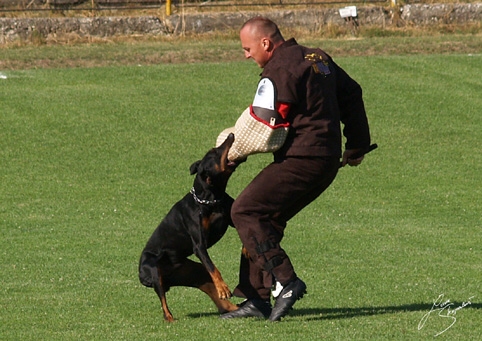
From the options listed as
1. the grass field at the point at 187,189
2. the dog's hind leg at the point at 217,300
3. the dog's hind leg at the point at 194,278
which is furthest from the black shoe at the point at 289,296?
the dog's hind leg at the point at 194,278

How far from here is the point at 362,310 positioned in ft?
21.8

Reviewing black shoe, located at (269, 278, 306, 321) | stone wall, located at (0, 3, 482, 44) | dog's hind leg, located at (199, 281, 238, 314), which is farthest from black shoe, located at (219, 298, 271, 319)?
stone wall, located at (0, 3, 482, 44)

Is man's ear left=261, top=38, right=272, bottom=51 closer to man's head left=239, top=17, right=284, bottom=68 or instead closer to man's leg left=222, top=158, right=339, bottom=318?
man's head left=239, top=17, right=284, bottom=68

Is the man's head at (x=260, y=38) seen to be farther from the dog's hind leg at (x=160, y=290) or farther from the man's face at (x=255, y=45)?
the dog's hind leg at (x=160, y=290)

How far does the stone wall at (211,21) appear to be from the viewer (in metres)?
19.9

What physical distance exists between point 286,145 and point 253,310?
1.23 meters

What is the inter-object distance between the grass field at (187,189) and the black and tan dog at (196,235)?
24 cm

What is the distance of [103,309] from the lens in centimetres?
678

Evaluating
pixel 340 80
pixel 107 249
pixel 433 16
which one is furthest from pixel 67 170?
pixel 433 16

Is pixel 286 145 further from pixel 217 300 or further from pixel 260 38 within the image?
pixel 217 300

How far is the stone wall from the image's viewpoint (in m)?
19.9

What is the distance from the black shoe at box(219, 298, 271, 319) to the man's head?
5.42 feet

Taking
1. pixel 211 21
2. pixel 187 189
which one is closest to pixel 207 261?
pixel 187 189

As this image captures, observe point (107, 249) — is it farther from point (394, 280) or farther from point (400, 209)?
point (400, 209)
